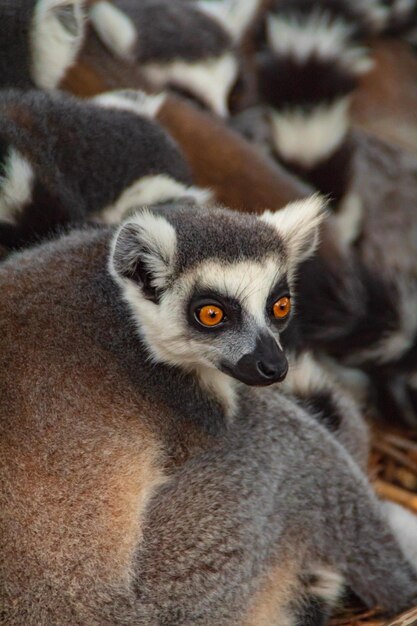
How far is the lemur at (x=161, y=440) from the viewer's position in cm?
237

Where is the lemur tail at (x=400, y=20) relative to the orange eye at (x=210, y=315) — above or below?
below

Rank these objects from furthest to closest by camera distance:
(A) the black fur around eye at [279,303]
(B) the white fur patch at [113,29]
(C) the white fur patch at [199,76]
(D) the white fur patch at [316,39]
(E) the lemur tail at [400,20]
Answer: (E) the lemur tail at [400,20], (C) the white fur patch at [199,76], (B) the white fur patch at [113,29], (D) the white fur patch at [316,39], (A) the black fur around eye at [279,303]

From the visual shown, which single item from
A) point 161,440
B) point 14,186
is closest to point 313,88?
point 14,186

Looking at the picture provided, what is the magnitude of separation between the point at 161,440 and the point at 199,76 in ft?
10.8

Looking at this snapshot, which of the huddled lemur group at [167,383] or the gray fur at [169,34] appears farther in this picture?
the gray fur at [169,34]

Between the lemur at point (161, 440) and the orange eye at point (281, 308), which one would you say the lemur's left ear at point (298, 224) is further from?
the orange eye at point (281, 308)

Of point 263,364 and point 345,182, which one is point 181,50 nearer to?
point 345,182

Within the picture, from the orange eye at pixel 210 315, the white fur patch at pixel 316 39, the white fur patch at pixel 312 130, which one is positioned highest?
the orange eye at pixel 210 315

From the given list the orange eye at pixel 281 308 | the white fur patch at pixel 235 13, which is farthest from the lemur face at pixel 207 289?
the white fur patch at pixel 235 13

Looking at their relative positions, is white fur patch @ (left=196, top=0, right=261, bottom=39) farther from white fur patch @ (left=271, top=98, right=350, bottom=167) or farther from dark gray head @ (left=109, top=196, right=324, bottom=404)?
dark gray head @ (left=109, top=196, right=324, bottom=404)

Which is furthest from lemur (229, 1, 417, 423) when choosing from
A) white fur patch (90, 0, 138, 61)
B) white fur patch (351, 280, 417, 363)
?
white fur patch (90, 0, 138, 61)

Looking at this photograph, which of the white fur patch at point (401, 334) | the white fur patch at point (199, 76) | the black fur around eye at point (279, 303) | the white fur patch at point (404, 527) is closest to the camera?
the black fur around eye at point (279, 303)

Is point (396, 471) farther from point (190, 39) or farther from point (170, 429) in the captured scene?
point (190, 39)

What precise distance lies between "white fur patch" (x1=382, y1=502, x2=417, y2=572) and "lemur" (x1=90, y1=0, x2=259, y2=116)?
9.43 feet
